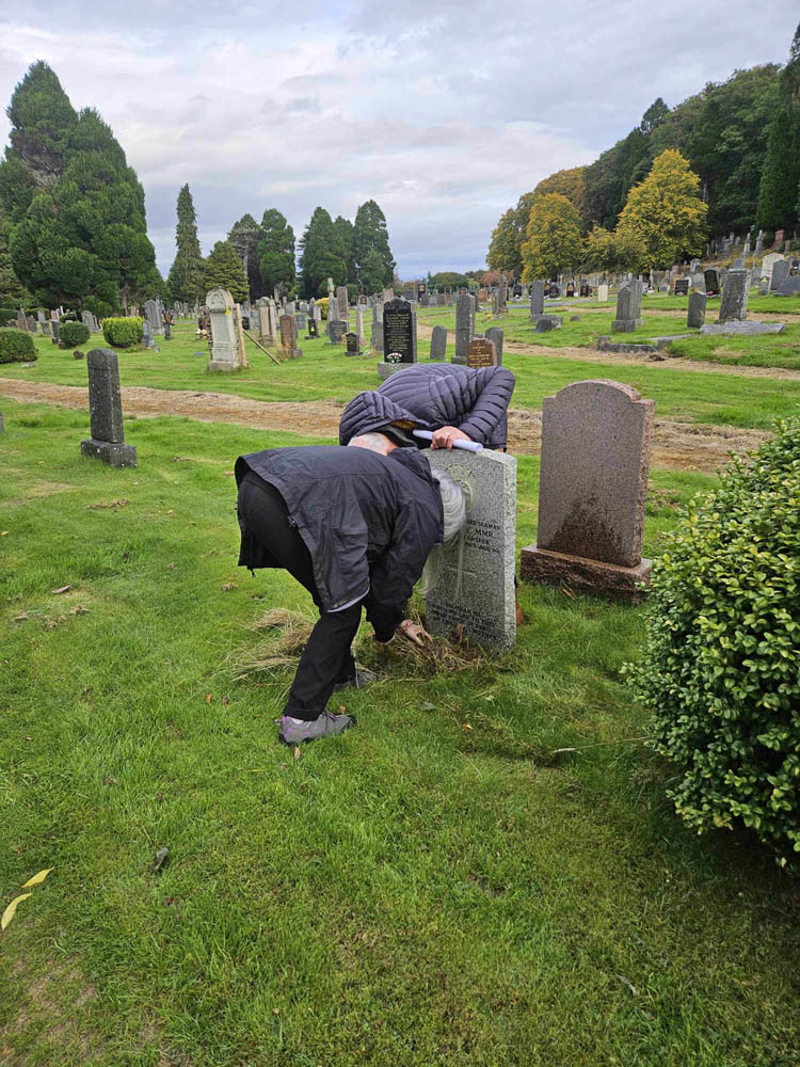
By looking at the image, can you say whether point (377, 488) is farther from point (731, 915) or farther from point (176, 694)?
point (731, 915)

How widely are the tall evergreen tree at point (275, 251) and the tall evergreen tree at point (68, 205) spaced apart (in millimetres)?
14961

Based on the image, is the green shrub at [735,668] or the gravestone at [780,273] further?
the gravestone at [780,273]

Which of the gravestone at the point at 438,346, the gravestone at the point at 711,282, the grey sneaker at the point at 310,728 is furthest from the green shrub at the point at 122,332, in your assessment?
the grey sneaker at the point at 310,728

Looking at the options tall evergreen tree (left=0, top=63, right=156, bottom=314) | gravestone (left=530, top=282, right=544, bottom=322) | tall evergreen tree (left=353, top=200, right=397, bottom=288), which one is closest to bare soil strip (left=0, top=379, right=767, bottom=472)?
gravestone (left=530, top=282, right=544, bottom=322)

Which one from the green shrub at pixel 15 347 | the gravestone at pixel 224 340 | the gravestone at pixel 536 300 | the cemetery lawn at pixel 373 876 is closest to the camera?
the cemetery lawn at pixel 373 876

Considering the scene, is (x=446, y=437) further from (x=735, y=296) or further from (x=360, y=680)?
(x=735, y=296)

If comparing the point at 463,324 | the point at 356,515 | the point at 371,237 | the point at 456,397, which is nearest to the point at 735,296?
the point at 463,324

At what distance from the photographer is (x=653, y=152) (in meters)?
61.1

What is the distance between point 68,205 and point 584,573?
164ft

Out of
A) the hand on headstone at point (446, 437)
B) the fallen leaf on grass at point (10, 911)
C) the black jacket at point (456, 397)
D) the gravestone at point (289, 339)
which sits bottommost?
the fallen leaf on grass at point (10, 911)

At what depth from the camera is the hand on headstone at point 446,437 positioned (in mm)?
3912

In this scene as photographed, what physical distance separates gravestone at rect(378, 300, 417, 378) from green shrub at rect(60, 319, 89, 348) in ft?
53.8

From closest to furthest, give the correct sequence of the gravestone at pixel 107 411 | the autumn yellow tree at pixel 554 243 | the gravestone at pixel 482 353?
the gravestone at pixel 107 411 < the gravestone at pixel 482 353 < the autumn yellow tree at pixel 554 243

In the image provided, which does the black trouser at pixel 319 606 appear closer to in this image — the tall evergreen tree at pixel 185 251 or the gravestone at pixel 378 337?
the gravestone at pixel 378 337
